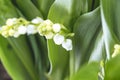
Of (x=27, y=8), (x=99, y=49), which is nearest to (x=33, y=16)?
(x=27, y=8)

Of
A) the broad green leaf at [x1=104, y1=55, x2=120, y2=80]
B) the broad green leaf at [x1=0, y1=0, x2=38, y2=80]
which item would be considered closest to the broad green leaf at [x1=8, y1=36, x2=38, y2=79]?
the broad green leaf at [x1=0, y1=0, x2=38, y2=80]

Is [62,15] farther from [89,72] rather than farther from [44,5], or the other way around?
[89,72]

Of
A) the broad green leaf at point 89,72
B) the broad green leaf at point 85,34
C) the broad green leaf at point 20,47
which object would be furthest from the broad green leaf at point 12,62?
the broad green leaf at point 89,72

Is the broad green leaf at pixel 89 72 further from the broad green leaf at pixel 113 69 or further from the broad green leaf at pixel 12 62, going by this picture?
the broad green leaf at pixel 12 62

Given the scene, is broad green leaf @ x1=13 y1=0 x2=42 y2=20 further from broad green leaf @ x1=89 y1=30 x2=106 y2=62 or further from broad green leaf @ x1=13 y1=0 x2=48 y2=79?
broad green leaf @ x1=89 y1=30 x2=106 y2=62

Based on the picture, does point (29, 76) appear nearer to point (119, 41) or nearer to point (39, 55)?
point (39, 55)

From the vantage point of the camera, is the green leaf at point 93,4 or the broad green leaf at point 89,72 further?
the green leaf at point 93,4
